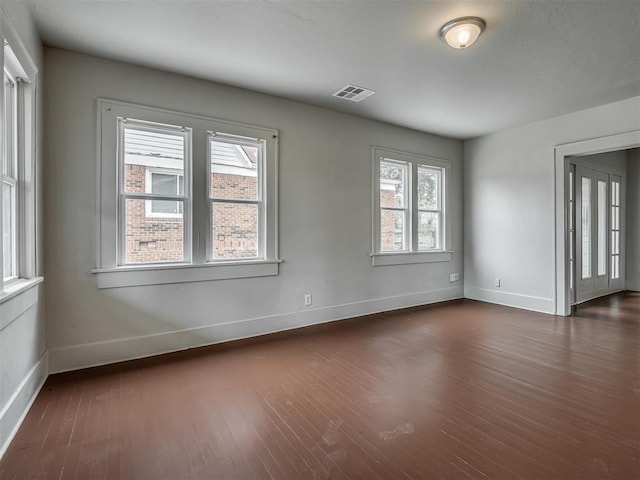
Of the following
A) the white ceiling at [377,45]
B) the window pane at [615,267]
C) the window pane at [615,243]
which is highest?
the white ceiling at [377,45]

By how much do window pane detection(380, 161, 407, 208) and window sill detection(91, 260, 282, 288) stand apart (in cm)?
206

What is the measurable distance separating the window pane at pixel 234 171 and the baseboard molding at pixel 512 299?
4.18 m

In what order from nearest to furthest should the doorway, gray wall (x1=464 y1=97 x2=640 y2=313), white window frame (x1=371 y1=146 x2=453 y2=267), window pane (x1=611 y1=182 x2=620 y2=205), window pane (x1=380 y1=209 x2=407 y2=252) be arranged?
1. gray wall (x1=464 y1=97 x2=640 y2=313)
2. white window frame (x1=371 y1=146 x2=453 y2=267)
3. window pane (x1=380 y1=209 x2=407 y2=252)
4. the doorway
5. window pane (x1=611 y1=182 x2=620 y2=205)

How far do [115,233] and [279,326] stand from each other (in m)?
2.01

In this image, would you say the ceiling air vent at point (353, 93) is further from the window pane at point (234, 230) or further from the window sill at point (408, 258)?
the window sill at point (408, 258)

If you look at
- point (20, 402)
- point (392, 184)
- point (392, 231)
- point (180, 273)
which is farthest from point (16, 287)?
point (392, 184)

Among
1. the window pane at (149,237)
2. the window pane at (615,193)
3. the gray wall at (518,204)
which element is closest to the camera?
the window pane at (149,237)

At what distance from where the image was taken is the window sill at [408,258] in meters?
4.93

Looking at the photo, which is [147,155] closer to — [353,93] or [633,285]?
[353,93]

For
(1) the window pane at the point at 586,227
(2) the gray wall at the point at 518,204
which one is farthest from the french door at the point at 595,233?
(2) the gray wall at the point at 518,204

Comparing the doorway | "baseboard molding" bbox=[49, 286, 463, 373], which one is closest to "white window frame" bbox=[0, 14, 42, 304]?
"baseboard molding" bbox=[49, 286, 463, 373]

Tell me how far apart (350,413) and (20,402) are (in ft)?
6.94

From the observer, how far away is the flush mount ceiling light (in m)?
2.51

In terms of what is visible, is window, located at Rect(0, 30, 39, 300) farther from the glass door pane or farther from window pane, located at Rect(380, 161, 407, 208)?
the glass door pane
